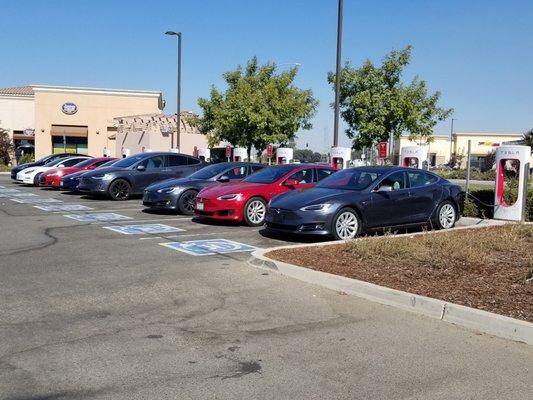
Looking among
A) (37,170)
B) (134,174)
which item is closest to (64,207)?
(134,174)

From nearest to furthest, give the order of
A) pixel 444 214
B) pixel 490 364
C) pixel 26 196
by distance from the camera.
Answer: pixel 490 364 → pixel 444 214 → pixel 26 196

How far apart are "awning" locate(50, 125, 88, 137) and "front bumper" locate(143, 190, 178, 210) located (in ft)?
147

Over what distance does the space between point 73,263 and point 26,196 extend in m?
13.2

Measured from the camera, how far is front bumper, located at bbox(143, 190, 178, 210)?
47.0ft

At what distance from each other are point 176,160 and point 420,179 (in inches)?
373

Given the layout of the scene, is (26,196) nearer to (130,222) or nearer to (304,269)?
(130,222)

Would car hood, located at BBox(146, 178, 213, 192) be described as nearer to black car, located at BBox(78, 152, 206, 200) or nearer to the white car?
black car, located at BBox(78, 152, 206, 200)

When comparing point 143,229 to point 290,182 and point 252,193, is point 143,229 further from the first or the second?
point 290,182

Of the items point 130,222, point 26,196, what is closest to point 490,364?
point 130,222

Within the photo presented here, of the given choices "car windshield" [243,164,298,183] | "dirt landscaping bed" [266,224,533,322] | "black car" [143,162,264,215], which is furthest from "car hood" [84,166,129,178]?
"dirt landscaping bed" [266,224,533,322]

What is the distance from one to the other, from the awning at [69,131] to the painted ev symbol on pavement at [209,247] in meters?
49.3

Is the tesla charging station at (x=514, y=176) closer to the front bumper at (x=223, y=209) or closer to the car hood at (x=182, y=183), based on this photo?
the front bumper at (x=223, y=209)

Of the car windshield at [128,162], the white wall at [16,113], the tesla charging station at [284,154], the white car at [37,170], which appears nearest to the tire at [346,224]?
the car windshield at [128,162]

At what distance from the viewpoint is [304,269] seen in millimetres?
7543
